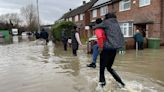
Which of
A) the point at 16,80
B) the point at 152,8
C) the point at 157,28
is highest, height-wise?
the point at 152,8

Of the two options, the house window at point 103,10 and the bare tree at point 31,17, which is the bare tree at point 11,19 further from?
the house window at point 103,10

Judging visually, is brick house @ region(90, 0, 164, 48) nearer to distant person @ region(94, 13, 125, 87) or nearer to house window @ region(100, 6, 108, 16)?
house window @ region(100, 6, 108, 16)

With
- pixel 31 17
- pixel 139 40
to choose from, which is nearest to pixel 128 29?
pixel 139 40

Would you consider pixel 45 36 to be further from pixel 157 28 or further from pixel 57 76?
pixel 57 76

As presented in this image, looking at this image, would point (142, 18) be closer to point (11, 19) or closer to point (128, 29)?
point (128, 29)

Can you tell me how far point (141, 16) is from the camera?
91.6ft

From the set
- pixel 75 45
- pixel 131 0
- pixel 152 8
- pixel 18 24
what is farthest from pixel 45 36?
pixel 18 24

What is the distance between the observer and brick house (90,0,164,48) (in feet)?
81.3

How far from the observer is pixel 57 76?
33.9 ft

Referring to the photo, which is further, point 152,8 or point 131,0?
point 131,0

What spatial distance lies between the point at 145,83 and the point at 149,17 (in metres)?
18.3

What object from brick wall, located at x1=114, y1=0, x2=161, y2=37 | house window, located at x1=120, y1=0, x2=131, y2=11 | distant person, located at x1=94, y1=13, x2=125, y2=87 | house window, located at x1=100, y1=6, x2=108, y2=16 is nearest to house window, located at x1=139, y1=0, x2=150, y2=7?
brick wall, located at x1=114, y1=0, x2=161, y2=37

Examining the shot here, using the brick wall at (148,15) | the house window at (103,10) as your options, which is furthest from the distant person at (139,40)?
the house window at (103,10)

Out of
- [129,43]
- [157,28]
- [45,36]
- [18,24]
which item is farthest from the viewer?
[18,24]
